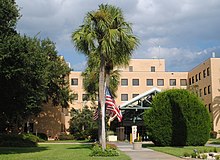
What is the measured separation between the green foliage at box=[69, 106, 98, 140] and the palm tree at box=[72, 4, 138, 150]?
3042cm

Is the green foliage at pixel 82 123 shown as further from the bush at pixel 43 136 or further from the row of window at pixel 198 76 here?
the row of window at pixel 198 76

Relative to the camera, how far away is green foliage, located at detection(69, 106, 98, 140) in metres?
57.7

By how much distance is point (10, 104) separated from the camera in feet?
94.0

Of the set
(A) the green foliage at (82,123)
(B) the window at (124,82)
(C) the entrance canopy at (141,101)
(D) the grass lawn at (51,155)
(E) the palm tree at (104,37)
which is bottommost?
(D) the grass lawn at (51,155)

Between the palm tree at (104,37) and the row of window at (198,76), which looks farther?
the row of window at (198,76)

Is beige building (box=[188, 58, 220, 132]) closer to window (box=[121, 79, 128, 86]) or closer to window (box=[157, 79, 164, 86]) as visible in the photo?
window (box=[157, 79, 164, 86])

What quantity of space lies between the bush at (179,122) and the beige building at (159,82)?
1076 inches

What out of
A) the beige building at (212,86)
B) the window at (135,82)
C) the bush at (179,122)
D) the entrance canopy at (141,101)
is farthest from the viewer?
the window at (135,82)

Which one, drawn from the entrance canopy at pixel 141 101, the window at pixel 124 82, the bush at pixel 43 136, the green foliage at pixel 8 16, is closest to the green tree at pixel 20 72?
the green foliage at pixel 8 16

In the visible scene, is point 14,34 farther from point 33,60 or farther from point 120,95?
point 120,95

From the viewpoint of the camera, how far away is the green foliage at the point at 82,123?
57.7 meters

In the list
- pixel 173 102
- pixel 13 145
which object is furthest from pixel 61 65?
pixel 173 102

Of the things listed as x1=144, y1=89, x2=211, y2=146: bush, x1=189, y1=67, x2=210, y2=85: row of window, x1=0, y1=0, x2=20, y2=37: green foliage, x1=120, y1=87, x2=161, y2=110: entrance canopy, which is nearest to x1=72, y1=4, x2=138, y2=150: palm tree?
x1=0, y1=0, x2=20, y2=37: green foliage

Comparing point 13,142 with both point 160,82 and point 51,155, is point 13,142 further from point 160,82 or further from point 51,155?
point 160,82
